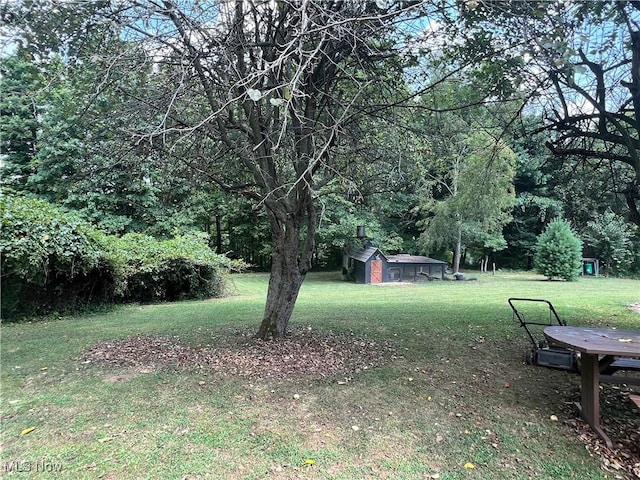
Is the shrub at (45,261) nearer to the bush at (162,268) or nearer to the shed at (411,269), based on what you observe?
the bush at (162,268)

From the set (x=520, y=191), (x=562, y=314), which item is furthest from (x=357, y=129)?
(x=520, y=191)

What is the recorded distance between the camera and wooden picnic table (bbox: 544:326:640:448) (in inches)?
104

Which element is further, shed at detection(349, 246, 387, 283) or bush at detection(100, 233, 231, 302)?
shed at detection(349, 246, 387, 283)

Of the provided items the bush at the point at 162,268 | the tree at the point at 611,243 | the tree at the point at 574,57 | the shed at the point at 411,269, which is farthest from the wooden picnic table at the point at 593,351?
Answer: the tree at the point at 611,243

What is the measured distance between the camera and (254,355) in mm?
4535

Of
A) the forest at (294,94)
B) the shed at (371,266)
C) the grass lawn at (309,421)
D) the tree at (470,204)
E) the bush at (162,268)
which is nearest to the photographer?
the grass lawn at (309,421)

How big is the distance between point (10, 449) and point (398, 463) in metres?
2.46

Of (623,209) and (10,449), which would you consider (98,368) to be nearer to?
(10,449)

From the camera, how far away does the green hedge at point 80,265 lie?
21.4 feet

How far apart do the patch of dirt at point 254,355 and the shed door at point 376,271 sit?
1212 cm

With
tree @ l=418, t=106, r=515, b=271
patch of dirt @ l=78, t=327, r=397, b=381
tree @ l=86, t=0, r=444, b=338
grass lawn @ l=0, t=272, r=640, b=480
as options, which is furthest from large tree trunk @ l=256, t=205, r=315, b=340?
tree @ l=418, t=106, r=515, b=271

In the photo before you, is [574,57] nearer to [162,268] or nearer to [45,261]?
[45,261]

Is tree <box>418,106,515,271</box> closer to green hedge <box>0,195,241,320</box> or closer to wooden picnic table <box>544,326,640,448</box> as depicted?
green hedge <box>0,195,241,320</box>

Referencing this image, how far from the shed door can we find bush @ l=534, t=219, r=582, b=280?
7642 mm
